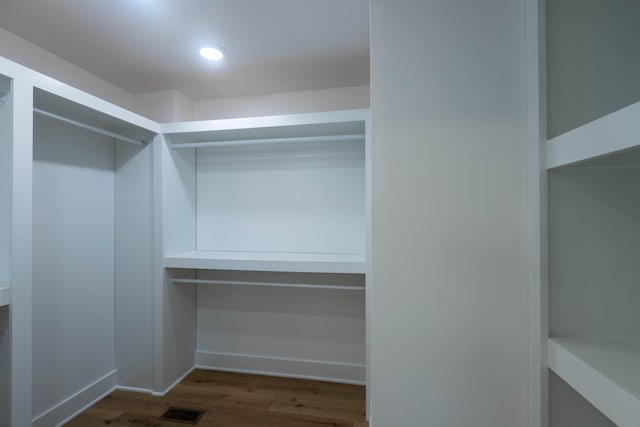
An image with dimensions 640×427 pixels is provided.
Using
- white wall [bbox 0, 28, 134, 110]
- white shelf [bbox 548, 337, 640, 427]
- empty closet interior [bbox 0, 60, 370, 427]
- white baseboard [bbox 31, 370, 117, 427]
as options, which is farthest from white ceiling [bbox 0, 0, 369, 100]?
white baseboard [bbox 31, 370, 117, 427]

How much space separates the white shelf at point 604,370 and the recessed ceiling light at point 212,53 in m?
2.22

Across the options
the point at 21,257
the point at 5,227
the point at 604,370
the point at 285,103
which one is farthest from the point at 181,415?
the point at 285,103

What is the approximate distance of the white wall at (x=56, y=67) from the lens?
162 centimetres

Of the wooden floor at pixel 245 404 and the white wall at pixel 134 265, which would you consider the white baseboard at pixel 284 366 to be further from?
the white wall at pixel 134 265

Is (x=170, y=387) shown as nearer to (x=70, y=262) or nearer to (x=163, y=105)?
(x=70, y=262)

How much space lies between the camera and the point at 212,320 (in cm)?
247

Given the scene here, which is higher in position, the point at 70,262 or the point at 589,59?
the point at 589,59

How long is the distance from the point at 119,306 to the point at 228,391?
3.43ft

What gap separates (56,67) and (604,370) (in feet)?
10.0

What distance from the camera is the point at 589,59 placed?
0.99 meters

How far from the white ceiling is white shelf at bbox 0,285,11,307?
4.51 feet

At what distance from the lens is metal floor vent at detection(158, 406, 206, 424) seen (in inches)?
70.9

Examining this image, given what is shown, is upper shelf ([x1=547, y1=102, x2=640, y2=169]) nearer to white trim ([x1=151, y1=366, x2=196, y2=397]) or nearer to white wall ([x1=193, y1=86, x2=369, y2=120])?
white wall ([x1=193, y1=86, x2=369, y2=120])

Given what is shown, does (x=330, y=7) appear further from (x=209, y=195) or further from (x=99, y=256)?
(x=99, y=256)
